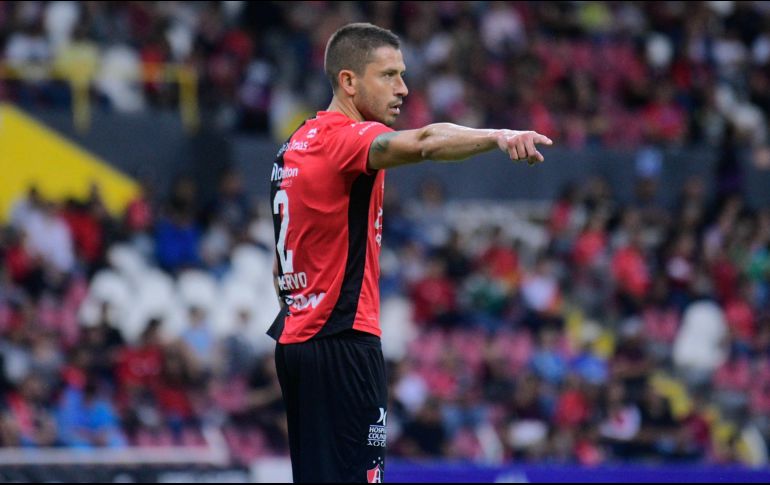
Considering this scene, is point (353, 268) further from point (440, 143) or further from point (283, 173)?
point (440, 143)

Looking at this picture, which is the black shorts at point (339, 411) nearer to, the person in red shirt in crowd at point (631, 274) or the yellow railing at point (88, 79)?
the person in red shirt in crowd at point (631, 274)

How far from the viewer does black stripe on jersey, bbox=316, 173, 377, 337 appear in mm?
5441

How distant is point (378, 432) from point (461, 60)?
1299cm

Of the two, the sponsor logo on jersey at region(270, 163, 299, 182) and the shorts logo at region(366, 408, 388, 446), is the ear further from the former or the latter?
the shorts logo at region(366, 408, 388, 446)

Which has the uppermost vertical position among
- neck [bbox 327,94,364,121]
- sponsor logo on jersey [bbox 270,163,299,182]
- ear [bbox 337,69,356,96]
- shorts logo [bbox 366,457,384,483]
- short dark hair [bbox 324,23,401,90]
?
short dark hair [bbox 324,23,401,90]

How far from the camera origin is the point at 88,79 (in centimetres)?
1566

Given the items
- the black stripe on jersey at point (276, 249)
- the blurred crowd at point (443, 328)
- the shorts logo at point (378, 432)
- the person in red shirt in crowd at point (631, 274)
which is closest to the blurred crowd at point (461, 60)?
the blurred crowd at point (443, 328)

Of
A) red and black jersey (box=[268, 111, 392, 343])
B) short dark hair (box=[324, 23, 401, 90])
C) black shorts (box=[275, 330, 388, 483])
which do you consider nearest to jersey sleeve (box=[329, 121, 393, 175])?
red and black jersey (box=[268, 111, 392, 343])

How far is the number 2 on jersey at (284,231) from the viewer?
5574 millimetres

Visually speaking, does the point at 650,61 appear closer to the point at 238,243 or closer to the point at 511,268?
the point at 511,268

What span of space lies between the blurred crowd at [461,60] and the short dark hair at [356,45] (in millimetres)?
10372

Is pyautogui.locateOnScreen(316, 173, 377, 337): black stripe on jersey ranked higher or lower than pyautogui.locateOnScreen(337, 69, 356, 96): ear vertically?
lower

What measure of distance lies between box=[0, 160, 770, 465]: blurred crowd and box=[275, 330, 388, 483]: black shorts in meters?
6.47

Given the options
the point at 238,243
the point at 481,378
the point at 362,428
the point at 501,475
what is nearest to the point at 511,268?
the point at 481,378
